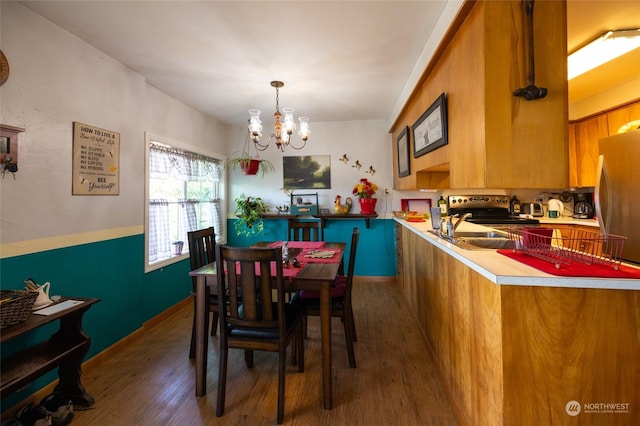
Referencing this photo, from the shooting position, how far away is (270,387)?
6.16 ft

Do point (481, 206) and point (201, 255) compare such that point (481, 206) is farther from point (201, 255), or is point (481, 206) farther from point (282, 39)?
point (201, 255)

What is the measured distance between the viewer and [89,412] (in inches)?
65.5

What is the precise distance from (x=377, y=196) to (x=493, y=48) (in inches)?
114

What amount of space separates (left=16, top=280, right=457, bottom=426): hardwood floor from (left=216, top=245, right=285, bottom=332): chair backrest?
1.74ft

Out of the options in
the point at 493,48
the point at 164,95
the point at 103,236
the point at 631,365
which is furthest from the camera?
the point at 164,95

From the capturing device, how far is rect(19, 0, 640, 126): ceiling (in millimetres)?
1736

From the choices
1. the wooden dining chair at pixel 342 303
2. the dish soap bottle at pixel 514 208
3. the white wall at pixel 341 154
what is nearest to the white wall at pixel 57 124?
the wooden dining chair at pixel 342 303

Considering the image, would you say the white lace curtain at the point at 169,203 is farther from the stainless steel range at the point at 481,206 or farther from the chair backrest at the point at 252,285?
the stainless steel range at the point at 481,206

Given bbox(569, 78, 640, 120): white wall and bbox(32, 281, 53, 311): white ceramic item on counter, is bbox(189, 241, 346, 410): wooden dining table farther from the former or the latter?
bbox(569, 78, 640, 120): white wall

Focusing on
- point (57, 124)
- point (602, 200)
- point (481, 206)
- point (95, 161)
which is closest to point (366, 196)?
Answer: point (481, 206)

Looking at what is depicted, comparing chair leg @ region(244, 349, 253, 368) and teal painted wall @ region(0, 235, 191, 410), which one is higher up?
teal painted wall @ region(0, 235, 191, 410)

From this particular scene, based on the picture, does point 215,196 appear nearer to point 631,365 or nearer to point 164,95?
point 164,95

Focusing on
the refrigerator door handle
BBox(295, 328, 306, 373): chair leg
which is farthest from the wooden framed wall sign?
the refrigerator door handle

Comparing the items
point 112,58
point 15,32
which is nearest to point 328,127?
point 112,58
